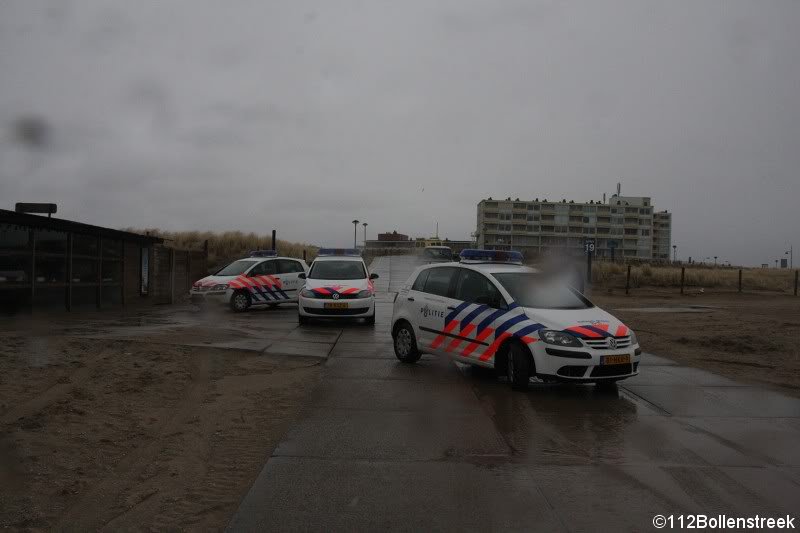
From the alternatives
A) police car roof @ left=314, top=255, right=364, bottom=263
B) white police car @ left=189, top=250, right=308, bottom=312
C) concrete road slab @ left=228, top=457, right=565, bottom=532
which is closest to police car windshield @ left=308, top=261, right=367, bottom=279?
police car roof @ left=314, top=255, right=364, bottom=263

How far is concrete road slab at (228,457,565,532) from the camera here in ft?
13.4

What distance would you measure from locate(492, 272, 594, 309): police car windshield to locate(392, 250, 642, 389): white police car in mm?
14

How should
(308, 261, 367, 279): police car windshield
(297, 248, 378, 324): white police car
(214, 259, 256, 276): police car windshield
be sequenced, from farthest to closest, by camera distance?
(214, 259, 256, 276): police car windshield, (308, 261, 367, 279): police car windshield, (297, 248, 378, 324): white police car

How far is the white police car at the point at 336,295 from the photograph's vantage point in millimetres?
15922

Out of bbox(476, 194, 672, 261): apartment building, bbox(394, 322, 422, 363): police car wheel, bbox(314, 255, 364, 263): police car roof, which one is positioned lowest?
bbox(394, 322, 422, 363): police car wheel

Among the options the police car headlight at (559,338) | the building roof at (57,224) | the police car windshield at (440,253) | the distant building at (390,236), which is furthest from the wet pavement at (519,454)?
the distant building at (390,236)

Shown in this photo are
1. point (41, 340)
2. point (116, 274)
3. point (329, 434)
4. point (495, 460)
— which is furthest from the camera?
point (116, 274)

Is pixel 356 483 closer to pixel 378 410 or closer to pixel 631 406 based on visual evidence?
pixel 378 410

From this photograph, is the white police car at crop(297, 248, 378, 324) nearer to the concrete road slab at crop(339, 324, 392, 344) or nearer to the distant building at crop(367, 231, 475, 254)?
the concrete road slab at crop(339, 324, 392, 344)

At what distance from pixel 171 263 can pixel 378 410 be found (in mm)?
18917

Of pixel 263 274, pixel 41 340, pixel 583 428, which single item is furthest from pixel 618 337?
pixel 263 274

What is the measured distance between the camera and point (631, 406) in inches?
306

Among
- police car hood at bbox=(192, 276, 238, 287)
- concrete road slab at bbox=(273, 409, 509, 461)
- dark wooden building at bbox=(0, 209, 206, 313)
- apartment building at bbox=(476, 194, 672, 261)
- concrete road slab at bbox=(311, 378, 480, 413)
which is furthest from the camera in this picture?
apartment building at bbox=(476, 194, 672, 261)

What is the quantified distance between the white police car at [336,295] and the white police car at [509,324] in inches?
198
